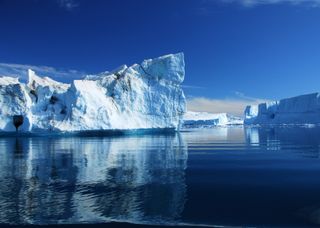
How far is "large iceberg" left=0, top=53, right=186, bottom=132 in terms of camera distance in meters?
42.0

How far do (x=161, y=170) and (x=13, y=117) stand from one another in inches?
1259

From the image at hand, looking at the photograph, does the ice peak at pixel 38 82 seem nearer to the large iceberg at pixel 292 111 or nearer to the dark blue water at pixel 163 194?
the dark blue water at pixel 163 194

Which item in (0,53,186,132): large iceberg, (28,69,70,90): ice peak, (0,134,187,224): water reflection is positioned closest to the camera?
(0,134,187,224): water reflection

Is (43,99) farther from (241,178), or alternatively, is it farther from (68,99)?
(241,178)

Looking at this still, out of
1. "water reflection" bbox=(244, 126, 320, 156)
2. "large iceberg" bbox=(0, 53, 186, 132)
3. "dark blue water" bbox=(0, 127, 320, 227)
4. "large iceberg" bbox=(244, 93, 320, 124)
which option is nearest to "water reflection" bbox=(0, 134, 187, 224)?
"dark blue water" bbox=(0, 127, 320, 227)

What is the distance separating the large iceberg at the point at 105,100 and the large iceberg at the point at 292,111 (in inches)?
2176

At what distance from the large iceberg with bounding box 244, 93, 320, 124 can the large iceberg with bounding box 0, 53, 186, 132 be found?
55.3 m

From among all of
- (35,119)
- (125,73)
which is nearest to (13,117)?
(35,119)

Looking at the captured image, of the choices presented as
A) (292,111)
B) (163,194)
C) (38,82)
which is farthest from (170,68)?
(292,111)

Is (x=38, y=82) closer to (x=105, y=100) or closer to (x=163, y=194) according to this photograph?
(x=105, y=100)

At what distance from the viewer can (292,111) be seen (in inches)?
3942

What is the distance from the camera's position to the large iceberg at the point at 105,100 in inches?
1654

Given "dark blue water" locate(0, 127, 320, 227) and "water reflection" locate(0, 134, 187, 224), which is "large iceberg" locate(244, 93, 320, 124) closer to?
"dark blue water" locate(0, 127, 320, 227)

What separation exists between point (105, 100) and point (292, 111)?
2692 inches
